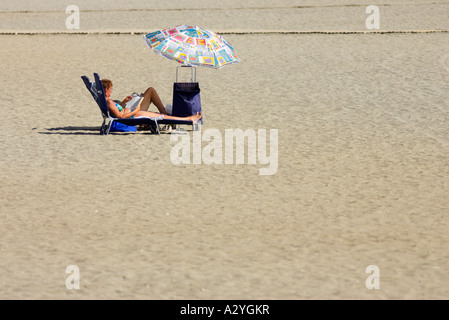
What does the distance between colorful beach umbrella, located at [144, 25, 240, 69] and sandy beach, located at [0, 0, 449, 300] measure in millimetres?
1077

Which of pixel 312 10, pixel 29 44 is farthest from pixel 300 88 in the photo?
pixel 312 10

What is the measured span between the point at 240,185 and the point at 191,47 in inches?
122

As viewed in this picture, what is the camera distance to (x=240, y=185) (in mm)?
8742

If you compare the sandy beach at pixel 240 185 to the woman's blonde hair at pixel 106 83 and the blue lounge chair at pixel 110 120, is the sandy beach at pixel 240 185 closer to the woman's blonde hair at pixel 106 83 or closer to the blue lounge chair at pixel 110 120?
the blue lounge chair at pixel 110 120

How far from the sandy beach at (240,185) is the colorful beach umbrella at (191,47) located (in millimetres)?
1077

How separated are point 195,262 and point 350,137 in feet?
17.1

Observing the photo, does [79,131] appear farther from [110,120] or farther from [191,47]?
[191,47]

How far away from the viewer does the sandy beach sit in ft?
20.0

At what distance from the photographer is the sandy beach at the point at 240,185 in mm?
6086

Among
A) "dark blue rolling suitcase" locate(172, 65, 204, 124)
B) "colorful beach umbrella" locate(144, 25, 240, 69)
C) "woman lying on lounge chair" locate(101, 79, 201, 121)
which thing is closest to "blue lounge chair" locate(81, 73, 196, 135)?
"woman lying on lounge chair" locate(101, 79, 201, 121)

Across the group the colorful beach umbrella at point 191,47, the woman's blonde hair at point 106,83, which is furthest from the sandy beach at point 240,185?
the colorful beach umbrella at point 191,47

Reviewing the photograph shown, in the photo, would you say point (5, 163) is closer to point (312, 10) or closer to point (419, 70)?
point (419, 70)

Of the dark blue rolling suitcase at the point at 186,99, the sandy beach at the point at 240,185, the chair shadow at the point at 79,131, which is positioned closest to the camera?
the sandy beach at the point at 240,185

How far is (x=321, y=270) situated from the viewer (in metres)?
6.20
